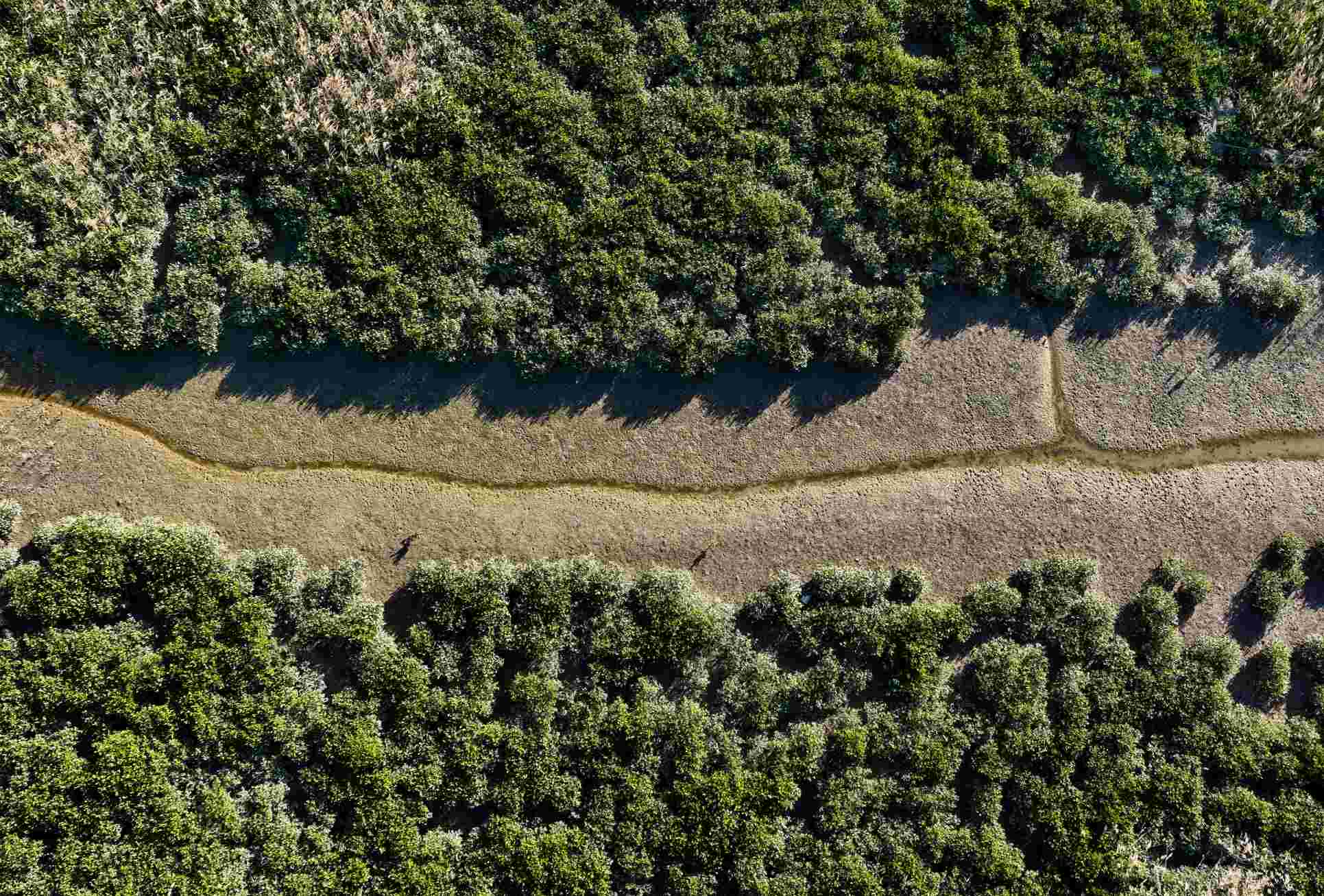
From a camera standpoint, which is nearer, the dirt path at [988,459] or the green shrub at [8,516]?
the green shrub at [8,516]

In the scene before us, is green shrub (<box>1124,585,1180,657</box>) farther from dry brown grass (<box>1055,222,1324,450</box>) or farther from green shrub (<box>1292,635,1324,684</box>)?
dry brown grass (<box>1055,222,1324,450</box>)

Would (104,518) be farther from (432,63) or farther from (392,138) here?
(432,63)

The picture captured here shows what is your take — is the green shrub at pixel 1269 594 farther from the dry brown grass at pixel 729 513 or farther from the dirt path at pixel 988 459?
the dirt path at pixel 988 459

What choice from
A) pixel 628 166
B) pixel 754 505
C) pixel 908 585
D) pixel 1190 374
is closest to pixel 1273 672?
pixel 1190 374

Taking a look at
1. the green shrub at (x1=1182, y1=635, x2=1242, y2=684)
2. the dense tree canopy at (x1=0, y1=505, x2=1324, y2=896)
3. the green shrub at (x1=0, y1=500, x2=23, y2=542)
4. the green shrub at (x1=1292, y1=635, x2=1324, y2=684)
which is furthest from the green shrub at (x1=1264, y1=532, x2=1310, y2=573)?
the green shrub at (x1=0, y1=500, x2=23, y2=542)

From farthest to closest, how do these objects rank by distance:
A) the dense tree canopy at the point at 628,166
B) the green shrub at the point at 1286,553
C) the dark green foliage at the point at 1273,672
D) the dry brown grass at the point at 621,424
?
the green shrub at the point at 1286,553, the dry brown grass at the point at 621,424, the dark green foliage at the point at 1273,672, the dense tree canopy at the point at 628,166

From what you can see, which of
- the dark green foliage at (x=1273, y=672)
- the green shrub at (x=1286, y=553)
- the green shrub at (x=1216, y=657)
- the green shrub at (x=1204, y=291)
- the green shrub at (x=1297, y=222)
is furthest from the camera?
the green shrub at (x=1297, y=222)

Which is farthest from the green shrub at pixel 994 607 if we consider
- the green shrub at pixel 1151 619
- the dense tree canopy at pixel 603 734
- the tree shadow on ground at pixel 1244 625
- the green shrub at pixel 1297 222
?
the green shrub at pixel 1297 222
